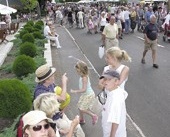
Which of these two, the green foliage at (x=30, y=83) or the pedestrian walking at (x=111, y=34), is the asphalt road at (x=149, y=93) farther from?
the green foliage at (x=30, y=83)

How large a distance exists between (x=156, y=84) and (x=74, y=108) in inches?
114

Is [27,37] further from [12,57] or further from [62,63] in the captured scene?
[62,63]

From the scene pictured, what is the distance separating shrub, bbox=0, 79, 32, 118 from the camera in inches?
271

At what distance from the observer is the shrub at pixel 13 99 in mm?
6895

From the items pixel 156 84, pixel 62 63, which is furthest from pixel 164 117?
pixel 62 63

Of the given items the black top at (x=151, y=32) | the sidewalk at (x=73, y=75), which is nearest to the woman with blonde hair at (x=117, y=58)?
the sidewalk at (x=73, y=75)

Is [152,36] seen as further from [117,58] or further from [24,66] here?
[117,58]

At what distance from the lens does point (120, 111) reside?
447cm

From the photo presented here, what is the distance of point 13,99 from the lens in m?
6.95

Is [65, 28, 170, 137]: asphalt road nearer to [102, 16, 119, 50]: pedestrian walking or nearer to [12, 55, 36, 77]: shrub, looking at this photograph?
[102, 16, 119, 50]: pedestrian walking

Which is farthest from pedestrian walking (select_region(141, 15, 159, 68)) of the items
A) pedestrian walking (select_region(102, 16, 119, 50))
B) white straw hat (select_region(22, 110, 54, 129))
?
white straw hat (select_region(22, 110, 54, 129))

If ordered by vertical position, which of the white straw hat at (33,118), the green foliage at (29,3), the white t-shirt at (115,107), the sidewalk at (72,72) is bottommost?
the green foliage at (29,3)

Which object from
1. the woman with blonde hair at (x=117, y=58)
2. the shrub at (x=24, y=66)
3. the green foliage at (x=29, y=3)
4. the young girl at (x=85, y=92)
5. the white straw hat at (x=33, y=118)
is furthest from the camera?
the green foliage at (x=29, y=3)

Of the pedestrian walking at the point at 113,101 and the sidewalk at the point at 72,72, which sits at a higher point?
the pedestrian walking at the point at 113,101
